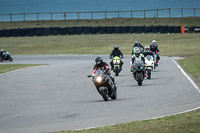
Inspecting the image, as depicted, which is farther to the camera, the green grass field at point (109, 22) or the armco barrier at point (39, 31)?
the green grass field at point (109, 22)

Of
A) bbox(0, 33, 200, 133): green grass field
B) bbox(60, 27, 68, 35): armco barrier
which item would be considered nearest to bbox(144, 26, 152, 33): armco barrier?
bbox(0, 33, 200, 133): green grass field

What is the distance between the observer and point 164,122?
11.2 meters

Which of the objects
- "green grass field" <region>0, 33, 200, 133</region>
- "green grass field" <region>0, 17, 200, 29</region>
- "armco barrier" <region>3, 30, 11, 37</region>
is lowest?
"green grass field" <region>0, 33, 200, 133</region>

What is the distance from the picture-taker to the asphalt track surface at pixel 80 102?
11.8 meters

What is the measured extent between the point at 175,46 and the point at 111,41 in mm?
10310

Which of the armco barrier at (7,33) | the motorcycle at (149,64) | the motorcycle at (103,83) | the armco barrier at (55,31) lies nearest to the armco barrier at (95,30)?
the armco barrier at (55,31)

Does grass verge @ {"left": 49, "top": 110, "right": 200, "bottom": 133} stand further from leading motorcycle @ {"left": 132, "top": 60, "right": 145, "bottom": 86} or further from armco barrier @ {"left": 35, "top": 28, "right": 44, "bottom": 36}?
armco barrier @ {"left": 35, "top": 28, "right": 44, "bottom": 36}

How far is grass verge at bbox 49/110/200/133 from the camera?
1014 centimetres

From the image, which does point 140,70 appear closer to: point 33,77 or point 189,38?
point 33,77

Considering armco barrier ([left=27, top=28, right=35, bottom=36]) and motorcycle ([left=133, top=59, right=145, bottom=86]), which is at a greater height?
armco barrier ([left=27, top=28, right=35, bottom=36])

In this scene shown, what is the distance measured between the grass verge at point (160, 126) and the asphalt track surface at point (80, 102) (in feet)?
2.14

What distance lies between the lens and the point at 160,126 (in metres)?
10.6

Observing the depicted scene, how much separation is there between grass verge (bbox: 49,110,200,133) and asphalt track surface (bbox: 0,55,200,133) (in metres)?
0.65

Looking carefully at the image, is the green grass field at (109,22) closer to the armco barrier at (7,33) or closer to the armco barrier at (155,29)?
the armco barrier at (7,33)
